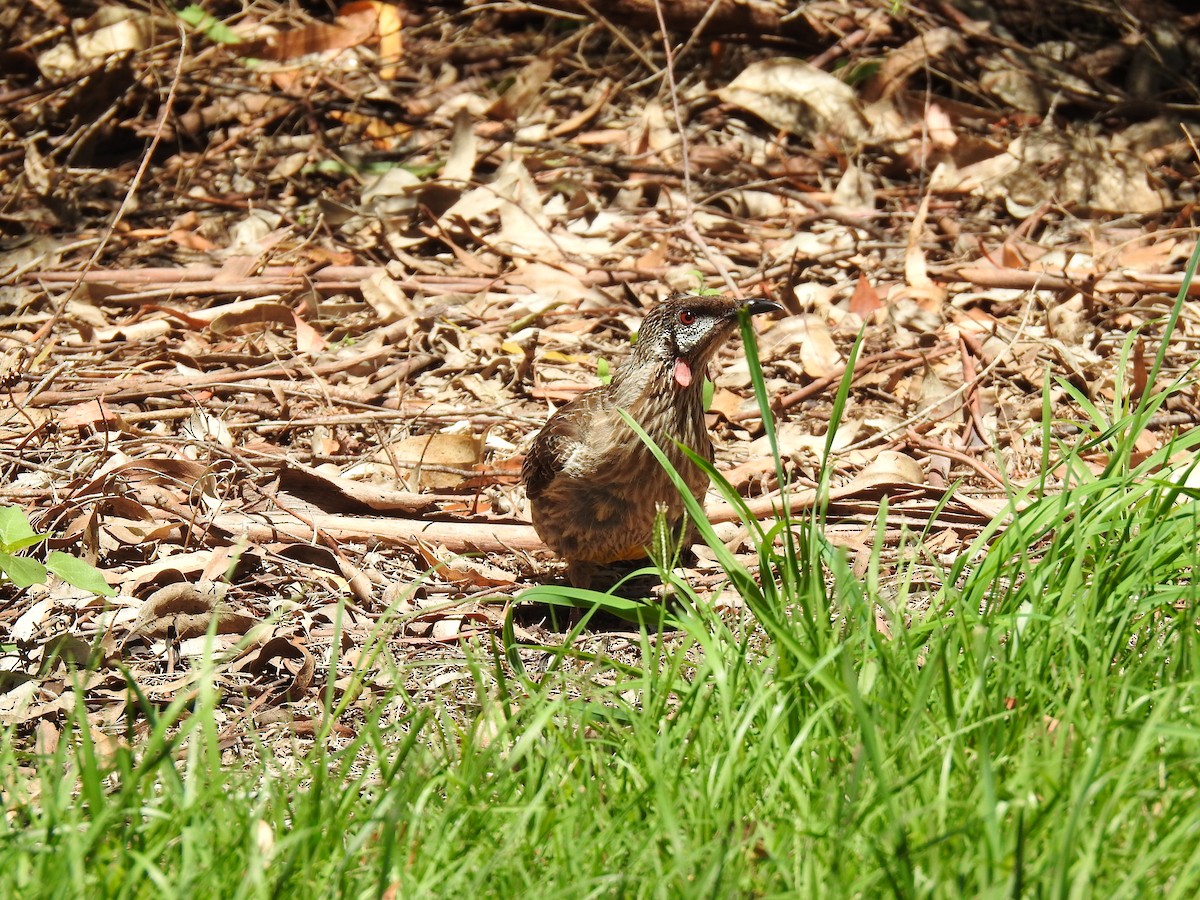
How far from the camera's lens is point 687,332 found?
5.16 m

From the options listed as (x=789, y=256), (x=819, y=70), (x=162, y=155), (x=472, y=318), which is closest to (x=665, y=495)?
(x=472, y=318)

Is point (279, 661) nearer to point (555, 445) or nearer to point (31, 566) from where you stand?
point (31, 566)

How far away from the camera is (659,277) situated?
7168 millimetres

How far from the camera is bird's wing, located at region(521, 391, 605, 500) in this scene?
16.7 feet

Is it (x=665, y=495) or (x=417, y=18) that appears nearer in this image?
(x=665, y=495)

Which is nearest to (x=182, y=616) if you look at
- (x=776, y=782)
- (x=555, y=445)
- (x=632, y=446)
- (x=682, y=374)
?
(x=555, y=445)

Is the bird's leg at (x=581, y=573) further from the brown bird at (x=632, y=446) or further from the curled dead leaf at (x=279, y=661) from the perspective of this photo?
the curled dead leaf at (x=279, y=661)

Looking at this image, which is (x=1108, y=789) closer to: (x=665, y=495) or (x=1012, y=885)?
(x=1012, y=885)

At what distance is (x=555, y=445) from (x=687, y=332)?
2.20 feet

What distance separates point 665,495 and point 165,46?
205 inches

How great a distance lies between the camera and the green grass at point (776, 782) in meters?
2.63

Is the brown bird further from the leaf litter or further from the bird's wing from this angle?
the leaf litter

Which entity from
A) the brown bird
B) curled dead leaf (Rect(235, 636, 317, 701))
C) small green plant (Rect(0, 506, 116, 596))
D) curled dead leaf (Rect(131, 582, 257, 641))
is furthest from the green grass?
the brown bird

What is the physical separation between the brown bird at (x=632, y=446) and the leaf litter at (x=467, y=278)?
0.34 meters
